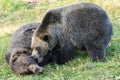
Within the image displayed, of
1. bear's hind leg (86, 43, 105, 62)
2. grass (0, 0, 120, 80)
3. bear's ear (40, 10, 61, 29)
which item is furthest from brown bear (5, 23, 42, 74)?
bear's hind leg (86, 43, 105, 62)

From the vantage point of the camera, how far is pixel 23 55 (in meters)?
7.70

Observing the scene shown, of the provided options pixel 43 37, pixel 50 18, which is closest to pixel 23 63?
pixel 43 37

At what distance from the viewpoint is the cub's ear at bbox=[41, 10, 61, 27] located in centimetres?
784

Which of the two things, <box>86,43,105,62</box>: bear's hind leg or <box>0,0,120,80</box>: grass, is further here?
<box>86,43,105,62</box>: bear's hind leg

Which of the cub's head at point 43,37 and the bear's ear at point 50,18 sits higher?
the bear's ear at point 50,18

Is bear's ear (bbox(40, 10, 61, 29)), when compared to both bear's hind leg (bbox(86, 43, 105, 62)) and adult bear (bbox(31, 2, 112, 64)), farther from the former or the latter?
bear's hind leg (bbox(86, 43, 105, 62))

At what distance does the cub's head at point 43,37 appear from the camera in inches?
304

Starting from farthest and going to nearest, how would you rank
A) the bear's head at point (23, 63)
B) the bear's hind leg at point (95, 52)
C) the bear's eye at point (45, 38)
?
the bear's eye at point (45, 38) < the bear's hind leg at point (95, 52) < the bear's head at point (23, 63)

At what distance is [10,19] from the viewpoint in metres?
14.0

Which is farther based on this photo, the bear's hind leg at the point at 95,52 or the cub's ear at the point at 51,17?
the cub's ear at the point at 51,17

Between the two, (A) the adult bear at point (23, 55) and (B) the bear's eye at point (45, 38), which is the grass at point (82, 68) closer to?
(A) the adult bear at point (23, 55)

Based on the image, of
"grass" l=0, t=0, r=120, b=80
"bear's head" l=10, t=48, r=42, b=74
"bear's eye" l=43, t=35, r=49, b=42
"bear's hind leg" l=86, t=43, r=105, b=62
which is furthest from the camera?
"bear's eye" l=43, t=35, r=49, b=42

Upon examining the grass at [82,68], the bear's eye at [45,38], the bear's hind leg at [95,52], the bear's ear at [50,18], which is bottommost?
the grass at [82,68]

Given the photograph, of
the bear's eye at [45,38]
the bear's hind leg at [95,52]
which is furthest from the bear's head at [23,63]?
the bear's hind leg at [95,52]
